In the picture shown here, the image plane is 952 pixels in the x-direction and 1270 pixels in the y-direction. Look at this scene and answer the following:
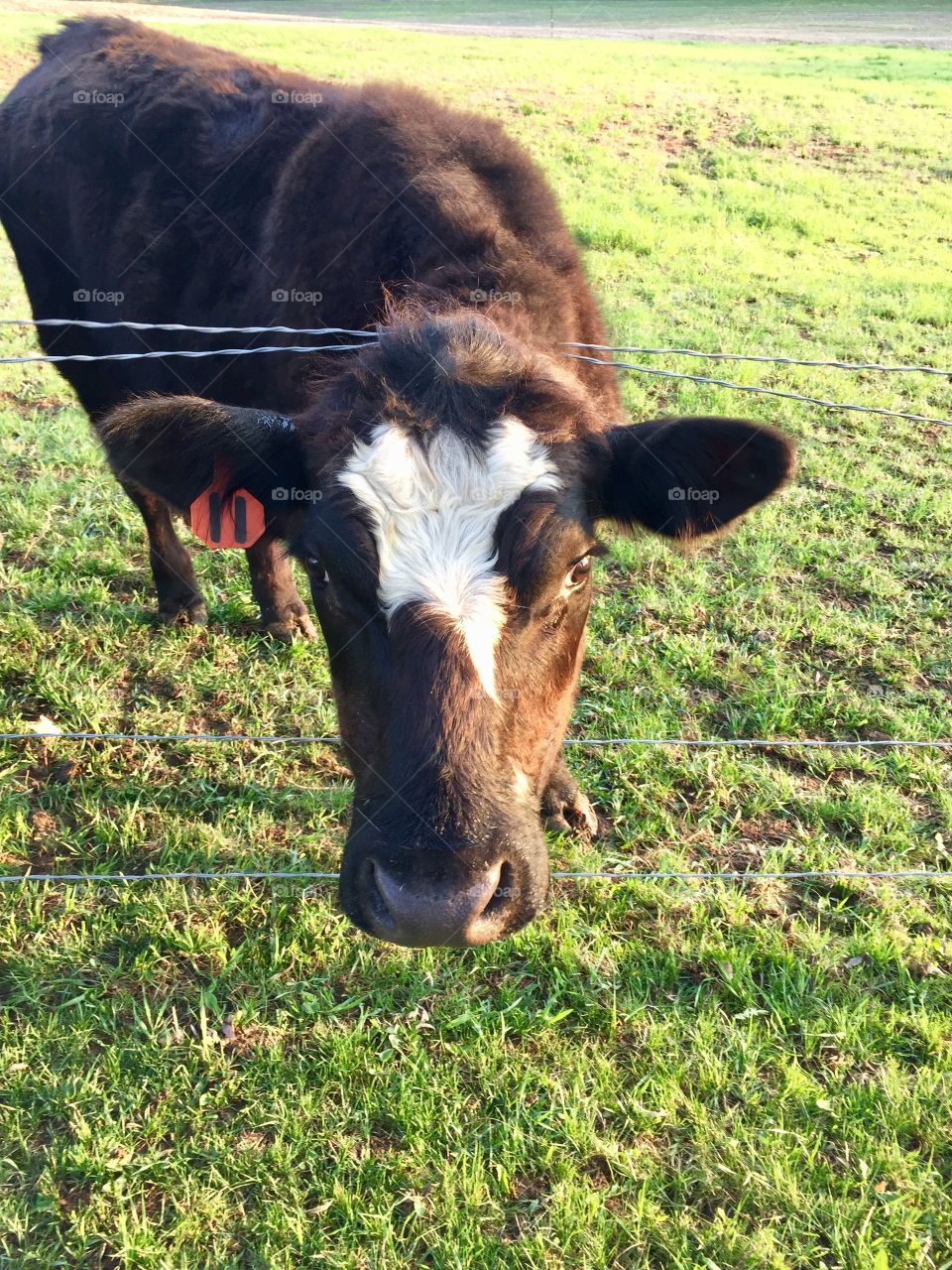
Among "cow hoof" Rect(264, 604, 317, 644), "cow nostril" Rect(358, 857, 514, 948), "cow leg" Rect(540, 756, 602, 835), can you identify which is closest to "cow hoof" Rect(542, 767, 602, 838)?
"cow leg" Rect(540, 756, 602, 835)

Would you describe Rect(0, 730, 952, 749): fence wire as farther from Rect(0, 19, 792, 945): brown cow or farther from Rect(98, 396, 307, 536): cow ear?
Rect(98, 396, 307, 536): cow ear

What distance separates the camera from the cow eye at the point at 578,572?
2482 mm

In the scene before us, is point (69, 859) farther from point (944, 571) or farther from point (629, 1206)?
point (944, 571)

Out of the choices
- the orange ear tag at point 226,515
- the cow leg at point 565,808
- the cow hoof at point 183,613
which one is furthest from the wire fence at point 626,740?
the orange ear tag at point 226,515

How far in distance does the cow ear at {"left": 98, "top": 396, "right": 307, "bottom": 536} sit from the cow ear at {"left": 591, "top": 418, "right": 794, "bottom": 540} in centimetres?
101

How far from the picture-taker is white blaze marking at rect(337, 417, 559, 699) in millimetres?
2250

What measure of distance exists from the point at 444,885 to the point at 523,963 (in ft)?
4.26

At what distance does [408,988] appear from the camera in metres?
3.03

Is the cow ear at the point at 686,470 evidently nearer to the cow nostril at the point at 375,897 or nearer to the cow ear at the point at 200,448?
the cow ear at the point at 200,448

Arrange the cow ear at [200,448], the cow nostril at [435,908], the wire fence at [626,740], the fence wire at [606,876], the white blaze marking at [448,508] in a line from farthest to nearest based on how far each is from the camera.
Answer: the wire fence at [626,740], the fence wire at [606,876], the cow ear at [200,448], the white blaze marking at [448,508], the cow nostril at [435,908]

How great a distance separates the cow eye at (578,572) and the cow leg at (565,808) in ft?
4.03

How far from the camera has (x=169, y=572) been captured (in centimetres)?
474

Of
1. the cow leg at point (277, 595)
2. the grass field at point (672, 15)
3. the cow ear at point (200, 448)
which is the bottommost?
the cow leg at point (277, 595)

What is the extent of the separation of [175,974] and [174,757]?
3.81ft
